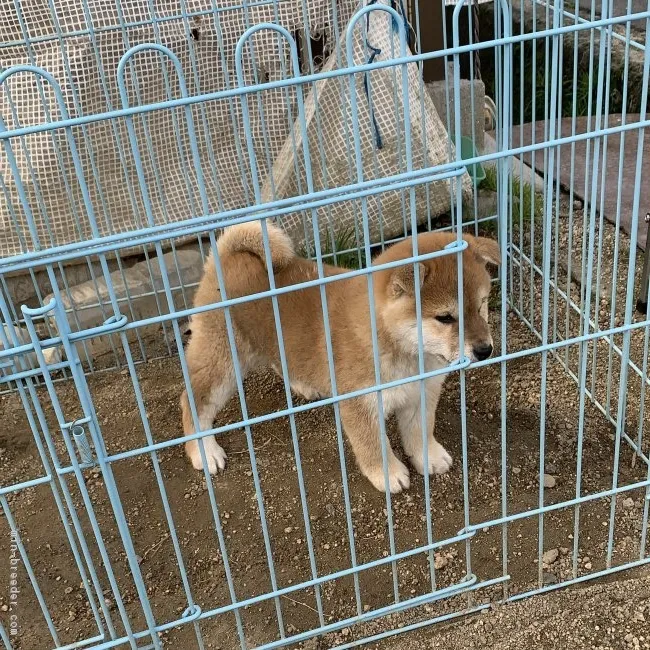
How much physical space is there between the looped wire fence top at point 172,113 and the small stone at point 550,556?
194 cm

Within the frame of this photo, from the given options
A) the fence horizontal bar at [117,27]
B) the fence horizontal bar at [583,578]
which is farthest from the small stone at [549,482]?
the fence horizontal bar at [117,27]

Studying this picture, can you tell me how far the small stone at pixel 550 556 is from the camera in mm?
2559

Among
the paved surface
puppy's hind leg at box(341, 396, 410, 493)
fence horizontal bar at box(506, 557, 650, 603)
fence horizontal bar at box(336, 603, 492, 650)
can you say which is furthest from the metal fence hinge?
the paved surface

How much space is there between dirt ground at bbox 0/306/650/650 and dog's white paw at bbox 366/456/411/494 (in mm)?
47

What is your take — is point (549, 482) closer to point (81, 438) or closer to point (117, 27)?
point (81, 438)

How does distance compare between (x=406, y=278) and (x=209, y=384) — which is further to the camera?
(x=209, y=384)

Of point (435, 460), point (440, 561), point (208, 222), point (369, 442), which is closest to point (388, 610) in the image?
point (440, 561)

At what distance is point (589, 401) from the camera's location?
3.27 m

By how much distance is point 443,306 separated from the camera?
2465 millimetres

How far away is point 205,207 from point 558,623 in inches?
65.1

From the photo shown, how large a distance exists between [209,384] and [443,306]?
1.09m

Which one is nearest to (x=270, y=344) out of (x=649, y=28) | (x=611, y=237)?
(x=649, y=28)

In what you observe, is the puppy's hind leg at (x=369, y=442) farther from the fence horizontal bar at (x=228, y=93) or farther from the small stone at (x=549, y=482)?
the fence horizontal bar at (x=228, y=93)

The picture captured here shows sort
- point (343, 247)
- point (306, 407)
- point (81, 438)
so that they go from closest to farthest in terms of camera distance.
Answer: point (81, 438) < point (306, 407) < point (343, 247)
